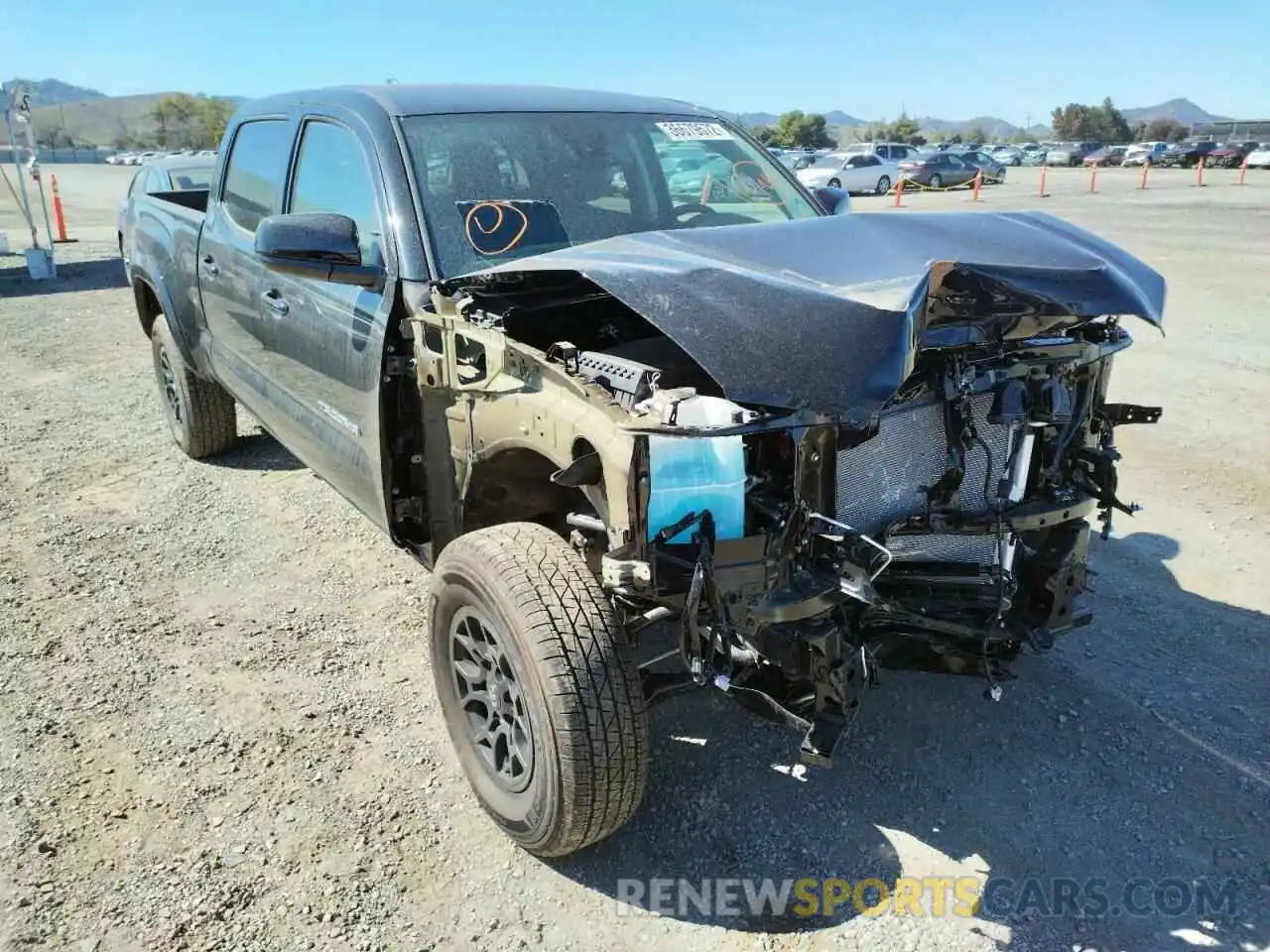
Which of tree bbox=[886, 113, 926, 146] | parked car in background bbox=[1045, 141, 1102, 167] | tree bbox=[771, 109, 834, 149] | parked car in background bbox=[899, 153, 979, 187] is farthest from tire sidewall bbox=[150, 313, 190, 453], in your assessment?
tree bbox=[886, 113, 926, 146]

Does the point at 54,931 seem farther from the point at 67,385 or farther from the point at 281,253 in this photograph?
the point at 67,385

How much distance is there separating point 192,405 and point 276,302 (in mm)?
2004

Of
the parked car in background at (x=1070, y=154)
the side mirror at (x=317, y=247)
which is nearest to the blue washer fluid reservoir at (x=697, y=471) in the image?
the side mirror at (x=317, y=247)

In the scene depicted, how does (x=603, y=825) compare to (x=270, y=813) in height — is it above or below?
above

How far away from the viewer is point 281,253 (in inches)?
119

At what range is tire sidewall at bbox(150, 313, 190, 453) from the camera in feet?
17.9

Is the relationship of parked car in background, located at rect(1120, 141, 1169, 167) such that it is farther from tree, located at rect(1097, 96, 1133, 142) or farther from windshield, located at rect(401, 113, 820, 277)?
windshield, located at rect(401, 113, 820, 277)

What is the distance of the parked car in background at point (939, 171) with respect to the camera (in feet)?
107

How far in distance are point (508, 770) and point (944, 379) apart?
160 centimetres

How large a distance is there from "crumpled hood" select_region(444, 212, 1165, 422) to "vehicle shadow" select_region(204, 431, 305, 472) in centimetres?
326

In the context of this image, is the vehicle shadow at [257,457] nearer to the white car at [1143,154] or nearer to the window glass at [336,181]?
the window glass at [336,181]

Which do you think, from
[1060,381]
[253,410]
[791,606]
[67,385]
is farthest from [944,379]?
[67,385]

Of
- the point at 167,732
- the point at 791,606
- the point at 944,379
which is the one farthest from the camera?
the point at 167,732

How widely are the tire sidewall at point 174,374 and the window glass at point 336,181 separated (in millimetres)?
1973
